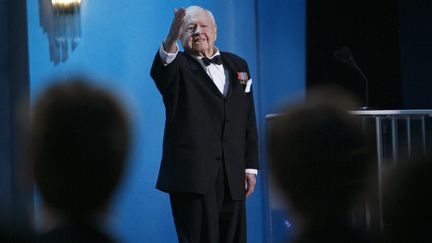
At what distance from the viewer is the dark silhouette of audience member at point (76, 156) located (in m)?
3.12

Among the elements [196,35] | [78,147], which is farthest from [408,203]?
[78,147]

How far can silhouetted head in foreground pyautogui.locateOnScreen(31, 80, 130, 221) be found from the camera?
123 inches

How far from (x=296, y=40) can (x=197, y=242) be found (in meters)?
1.69

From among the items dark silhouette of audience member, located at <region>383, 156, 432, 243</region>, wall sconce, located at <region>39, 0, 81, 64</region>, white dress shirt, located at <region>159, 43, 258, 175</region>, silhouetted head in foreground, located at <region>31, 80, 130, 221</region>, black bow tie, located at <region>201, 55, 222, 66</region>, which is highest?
wall sconce, located at <region>39, 0, 81, 64</region>

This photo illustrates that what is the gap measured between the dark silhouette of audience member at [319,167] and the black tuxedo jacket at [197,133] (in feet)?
3.29

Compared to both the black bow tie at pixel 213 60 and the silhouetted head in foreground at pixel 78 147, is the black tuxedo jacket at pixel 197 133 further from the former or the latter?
the silhouetted head in foreground at pixel 78 147

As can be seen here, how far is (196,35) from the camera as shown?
8.87ft

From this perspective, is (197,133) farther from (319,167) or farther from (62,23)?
(319,167)

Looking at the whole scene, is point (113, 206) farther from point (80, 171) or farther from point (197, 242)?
point (197, 242)

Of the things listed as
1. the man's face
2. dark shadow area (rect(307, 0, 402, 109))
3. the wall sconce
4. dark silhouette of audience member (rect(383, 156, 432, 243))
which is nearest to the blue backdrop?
the wall sconce

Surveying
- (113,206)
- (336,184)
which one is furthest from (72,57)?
(336,184)

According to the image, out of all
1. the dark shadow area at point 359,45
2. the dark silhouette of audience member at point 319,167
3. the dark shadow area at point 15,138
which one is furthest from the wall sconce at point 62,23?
the dark shadow area at point 359,45

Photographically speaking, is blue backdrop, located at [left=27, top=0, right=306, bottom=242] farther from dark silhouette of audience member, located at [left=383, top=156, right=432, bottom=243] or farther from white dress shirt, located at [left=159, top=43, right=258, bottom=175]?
dark silhouette of audience member, located at [left=383, top=156, right=432, bottom=243]

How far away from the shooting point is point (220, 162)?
2625 mm
